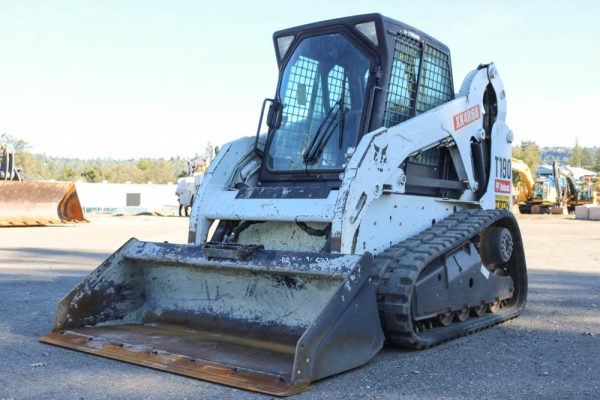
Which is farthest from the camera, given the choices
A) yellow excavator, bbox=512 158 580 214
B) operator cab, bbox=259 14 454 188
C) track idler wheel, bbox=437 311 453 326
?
yellow excavator, bbox=512 158 580 214

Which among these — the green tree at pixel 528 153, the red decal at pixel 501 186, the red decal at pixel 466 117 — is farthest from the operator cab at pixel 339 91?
the green tree at pixel 528 153

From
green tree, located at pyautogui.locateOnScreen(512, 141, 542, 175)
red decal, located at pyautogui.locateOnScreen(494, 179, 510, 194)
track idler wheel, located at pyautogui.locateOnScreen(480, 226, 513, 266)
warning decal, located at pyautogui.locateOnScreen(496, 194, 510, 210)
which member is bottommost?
track idler wheel, located at pyautogui.locateOnScreen(480, 226, 513, 266)

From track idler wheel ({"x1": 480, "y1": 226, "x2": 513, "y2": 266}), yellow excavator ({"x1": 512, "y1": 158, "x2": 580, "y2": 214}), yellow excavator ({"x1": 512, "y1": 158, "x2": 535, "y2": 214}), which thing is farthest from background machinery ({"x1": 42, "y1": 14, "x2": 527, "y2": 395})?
yellow excavator ({"x1": 512, "y1": 158, "x2": 580, "y2": 214})

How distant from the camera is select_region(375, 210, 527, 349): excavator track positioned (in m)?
4.77

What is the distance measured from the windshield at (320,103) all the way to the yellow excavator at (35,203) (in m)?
16.0

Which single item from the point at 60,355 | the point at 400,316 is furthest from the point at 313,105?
the point at 60,355

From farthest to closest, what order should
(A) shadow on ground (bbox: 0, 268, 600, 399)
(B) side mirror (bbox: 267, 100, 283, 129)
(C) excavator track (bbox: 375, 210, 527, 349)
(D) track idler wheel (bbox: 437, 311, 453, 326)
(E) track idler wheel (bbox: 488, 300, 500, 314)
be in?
(E) track idler wheel (bbox: 488, 300, 500, 314), (B) side mirror (bbox: 267, 100, 283, 129), (D) track idler wheel (bbox: 437, 311, 453, 326), (C) excavator track (bbox: 375, 210, 527, 349), (A) shadow on ground (bbox: 0, 268, 600, 399)

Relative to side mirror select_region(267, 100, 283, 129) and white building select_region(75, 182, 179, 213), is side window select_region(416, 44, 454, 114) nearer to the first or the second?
side mirror select_region(267, 100, 283, 129)

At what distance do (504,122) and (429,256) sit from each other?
9.41 ft

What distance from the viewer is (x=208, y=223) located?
6004 mm

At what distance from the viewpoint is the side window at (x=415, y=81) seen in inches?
237

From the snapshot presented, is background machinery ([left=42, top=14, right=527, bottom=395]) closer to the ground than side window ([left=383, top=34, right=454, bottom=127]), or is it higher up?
closer to the ground

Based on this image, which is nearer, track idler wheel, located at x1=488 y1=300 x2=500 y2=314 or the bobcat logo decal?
the bobcat logo decal

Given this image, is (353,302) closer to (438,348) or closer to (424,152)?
(438,348)
